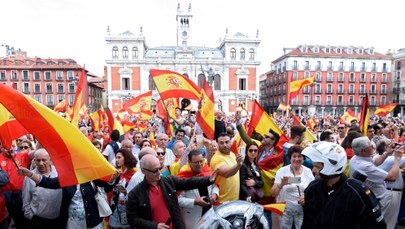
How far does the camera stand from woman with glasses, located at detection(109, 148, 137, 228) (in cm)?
372

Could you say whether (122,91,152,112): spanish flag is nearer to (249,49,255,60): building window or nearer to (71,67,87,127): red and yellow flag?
(71,67,87,127): red and yellow flag

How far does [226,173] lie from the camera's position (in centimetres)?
330

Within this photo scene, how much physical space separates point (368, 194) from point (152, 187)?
1817 mm

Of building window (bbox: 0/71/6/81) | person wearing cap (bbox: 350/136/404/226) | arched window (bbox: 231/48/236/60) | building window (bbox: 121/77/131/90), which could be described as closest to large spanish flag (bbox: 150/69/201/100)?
person wearing cap (bbox: 350/136/404/226)

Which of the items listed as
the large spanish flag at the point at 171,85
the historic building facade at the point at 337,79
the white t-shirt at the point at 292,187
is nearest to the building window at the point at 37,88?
the historic building facade at the point at 337,79

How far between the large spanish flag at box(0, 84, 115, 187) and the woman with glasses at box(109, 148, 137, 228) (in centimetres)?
93

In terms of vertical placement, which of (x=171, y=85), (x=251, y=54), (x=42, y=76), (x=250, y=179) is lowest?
(x=250, y=179)

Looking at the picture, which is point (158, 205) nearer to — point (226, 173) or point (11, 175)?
point (226, 173)

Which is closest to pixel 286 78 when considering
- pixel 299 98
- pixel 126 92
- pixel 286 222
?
pixel 299 98

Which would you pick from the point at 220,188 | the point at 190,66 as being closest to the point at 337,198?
the point at 220,188

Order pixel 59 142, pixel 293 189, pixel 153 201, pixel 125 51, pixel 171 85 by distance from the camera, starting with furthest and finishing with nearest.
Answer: pixel 125 51
pixel 171 85
pixel 293 189
pixel 153 201
pixel 59 142

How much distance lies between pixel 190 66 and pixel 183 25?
1314 centimetres

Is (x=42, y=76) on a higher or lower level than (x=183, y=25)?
lower

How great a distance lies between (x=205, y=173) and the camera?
3.49m
